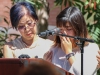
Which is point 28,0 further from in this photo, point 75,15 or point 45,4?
point 75,15

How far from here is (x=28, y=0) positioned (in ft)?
11.0

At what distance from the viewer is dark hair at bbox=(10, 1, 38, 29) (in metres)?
3.05

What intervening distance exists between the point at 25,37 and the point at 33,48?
0.49 feet

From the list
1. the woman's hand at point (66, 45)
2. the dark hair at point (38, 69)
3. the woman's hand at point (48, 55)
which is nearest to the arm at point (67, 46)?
the woman's hand at point (66, 45)

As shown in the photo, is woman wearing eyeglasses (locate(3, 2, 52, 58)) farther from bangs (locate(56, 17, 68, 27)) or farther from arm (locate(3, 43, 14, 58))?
bangs (locate(56, 17, 68, 27))

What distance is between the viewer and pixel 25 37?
3.09 m

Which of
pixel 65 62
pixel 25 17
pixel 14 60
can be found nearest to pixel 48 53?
pixel 65 62

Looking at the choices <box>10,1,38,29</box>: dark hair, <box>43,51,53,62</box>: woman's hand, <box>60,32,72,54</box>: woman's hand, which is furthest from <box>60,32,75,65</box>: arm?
<box>10,1,38,29</box>: dark hair

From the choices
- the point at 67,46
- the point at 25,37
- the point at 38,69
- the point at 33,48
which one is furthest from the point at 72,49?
the point at 38,69

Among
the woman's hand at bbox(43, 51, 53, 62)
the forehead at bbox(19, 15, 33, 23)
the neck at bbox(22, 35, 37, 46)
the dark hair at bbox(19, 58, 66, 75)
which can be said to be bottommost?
the woman's hand at bbox(43, 51, 53, 62)

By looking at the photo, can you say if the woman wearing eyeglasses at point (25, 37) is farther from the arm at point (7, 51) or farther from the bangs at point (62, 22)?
the bangs at point (62, 22)

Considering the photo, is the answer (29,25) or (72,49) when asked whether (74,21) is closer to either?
(72,49)

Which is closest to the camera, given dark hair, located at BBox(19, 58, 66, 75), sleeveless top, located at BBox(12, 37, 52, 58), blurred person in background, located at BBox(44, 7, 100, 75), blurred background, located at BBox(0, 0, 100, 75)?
dark hair, located at BBox(19, 58, 66, 75)

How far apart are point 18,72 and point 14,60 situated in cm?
15
